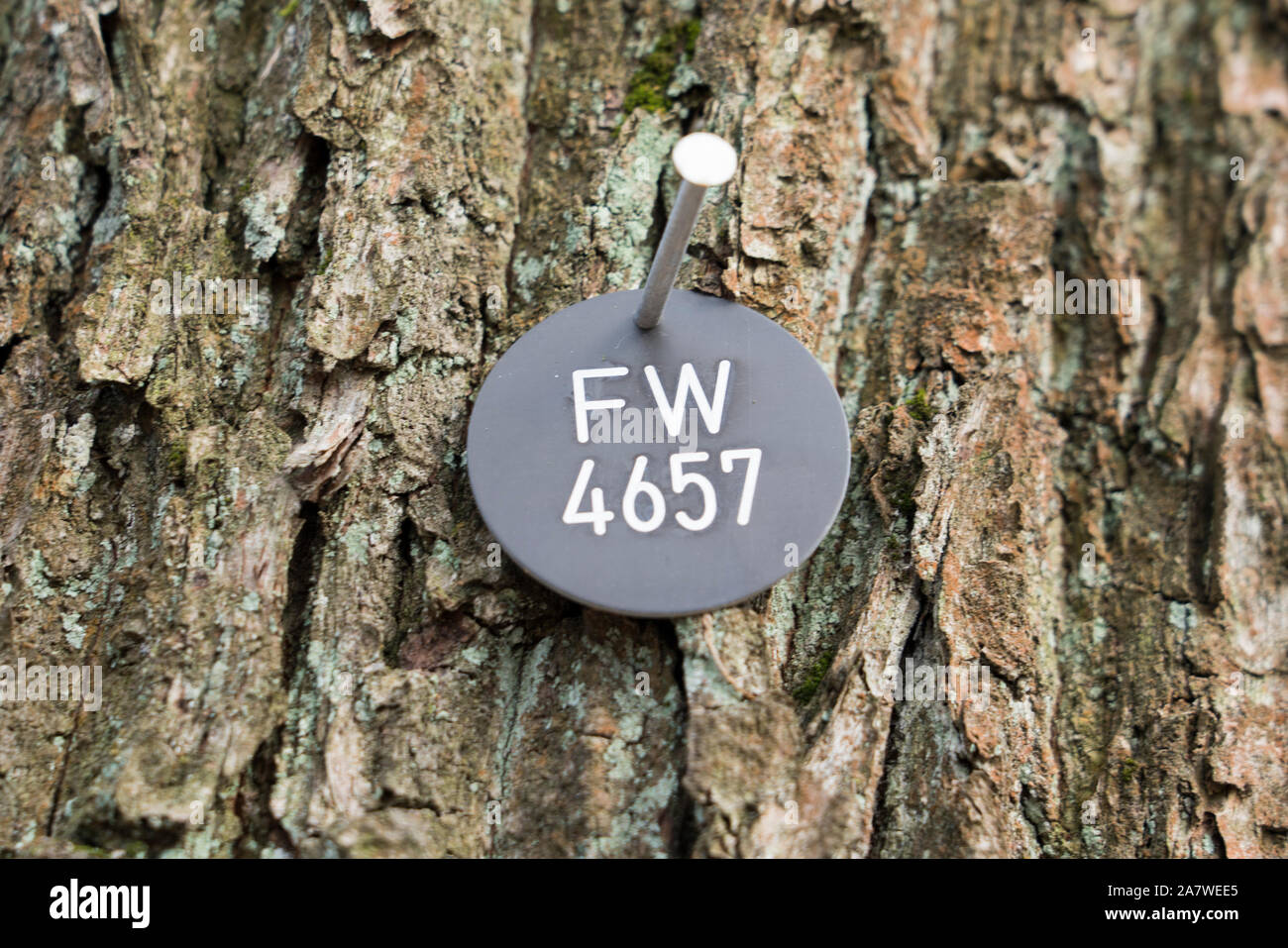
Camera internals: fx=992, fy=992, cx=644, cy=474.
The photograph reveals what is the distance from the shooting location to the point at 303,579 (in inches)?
75.5

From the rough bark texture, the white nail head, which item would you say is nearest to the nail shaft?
the white nail head

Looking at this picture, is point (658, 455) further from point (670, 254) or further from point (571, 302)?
point (571, 302)

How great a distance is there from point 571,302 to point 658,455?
20.7 inches

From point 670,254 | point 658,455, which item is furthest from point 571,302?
point 658,455

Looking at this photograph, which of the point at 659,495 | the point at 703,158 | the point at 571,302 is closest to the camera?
the point at 703,158

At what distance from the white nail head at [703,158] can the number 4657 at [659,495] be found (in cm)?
50

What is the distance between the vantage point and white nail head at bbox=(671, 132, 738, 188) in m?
1.68

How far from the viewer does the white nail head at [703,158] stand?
1677mm

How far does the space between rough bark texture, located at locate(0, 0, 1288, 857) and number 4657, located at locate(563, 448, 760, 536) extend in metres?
0.20

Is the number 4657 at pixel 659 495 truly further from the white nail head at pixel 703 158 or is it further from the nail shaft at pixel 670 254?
the white nail head at pixel 703 158

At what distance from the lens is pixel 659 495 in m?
1.82

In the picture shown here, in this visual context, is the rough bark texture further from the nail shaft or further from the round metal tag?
the nail shaft

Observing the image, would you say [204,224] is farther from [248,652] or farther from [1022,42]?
[1022,42]

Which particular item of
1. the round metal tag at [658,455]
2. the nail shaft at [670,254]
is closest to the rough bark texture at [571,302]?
the round metal tag at [658,455]
